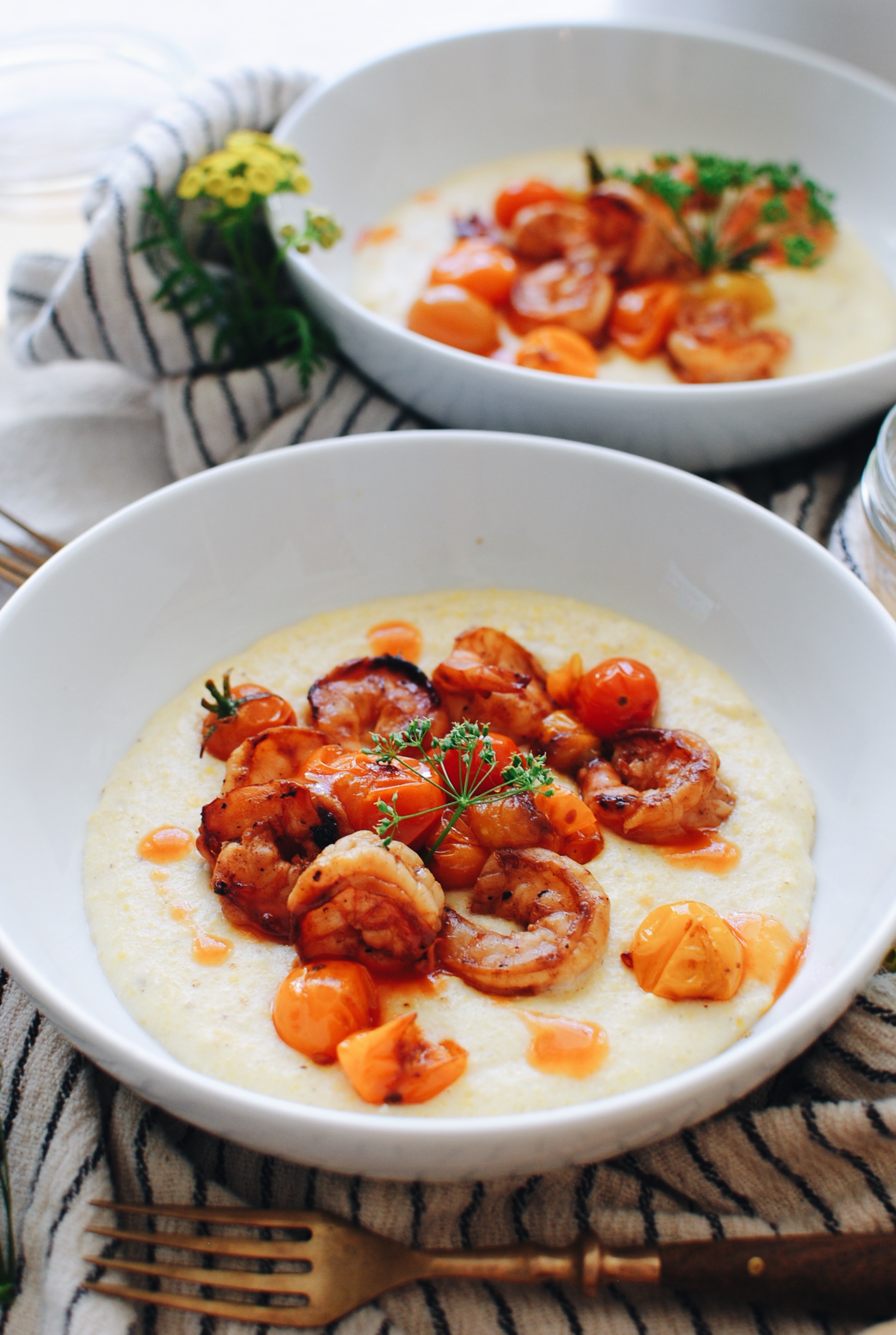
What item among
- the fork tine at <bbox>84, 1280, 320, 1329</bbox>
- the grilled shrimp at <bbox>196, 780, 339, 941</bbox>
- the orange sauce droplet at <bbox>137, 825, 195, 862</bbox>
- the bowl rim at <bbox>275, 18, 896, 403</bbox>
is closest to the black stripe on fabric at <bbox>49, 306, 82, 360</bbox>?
the bowl rim at <bbox>275, 18, 896, 403</bbox>

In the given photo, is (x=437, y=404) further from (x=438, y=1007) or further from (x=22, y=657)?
(x=438, y=1007)

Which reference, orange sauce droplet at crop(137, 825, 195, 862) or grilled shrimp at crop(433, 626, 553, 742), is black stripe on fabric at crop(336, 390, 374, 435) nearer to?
grilled shrimp at crop(433, 626, 553, 742)

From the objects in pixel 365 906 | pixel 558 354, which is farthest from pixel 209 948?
pixel 558 354

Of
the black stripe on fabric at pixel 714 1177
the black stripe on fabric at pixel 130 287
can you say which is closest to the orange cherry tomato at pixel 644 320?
the black stripe on fabric at pixel 130 287

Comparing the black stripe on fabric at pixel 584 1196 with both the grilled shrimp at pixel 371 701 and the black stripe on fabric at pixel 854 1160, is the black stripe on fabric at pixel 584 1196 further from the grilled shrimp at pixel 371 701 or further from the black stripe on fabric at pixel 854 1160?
the grilled shrimp at pixel 371 701

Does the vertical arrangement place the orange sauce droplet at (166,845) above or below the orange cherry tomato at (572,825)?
below

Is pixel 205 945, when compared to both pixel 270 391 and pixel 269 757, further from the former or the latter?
pixel 270 391
